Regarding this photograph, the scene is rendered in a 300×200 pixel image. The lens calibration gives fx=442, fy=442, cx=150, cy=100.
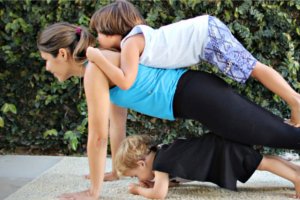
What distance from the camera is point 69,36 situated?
2.14m

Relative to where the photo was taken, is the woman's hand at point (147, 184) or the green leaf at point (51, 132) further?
the green leaf at point (51, 132)

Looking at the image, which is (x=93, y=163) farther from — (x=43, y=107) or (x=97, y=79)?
(x=43, y=107)

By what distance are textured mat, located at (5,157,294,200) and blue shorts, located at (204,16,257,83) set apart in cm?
61

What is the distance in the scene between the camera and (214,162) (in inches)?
84.9

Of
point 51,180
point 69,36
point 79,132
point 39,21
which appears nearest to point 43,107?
point 79,132

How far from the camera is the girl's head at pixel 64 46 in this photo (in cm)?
212

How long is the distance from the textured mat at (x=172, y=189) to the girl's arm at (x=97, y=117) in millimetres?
205

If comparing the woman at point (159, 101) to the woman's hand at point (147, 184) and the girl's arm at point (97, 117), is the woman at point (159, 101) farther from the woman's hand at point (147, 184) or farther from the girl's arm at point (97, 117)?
the woman's hand at point (147, 184)

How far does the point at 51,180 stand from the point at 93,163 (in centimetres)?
57

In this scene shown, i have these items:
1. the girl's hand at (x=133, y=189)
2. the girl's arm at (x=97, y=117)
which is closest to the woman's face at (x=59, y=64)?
the girl's arm at (x=97, y=117)

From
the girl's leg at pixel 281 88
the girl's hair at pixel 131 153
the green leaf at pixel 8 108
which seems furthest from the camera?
the green leaf at pixel 8 108

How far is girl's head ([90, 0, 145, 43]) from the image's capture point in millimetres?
2137

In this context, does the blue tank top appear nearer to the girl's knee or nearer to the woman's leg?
the woman's leg

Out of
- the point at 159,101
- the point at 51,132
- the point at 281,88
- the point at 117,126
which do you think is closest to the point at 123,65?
the point at 159,101
